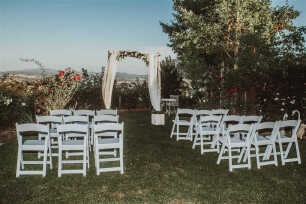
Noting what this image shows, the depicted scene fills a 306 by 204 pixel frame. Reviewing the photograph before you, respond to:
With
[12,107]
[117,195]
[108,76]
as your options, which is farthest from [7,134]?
[117,195]

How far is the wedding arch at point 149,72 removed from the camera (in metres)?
8.87

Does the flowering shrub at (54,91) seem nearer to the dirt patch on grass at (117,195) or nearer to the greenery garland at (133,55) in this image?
the greenery garland at (133,55)

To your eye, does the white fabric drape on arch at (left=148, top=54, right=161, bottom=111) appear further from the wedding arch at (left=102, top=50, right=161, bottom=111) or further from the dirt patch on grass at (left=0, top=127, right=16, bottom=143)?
the dirt patch on grass at (left=0, top=127, right=16, bottom=143)

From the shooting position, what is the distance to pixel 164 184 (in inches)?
152

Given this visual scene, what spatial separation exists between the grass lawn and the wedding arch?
3917 millimetres

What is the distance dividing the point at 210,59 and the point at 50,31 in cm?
876

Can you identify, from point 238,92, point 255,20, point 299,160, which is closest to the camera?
point 299,160

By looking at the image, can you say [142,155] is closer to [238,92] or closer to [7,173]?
[7,173]

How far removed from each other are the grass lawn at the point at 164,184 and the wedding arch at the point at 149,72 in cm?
392

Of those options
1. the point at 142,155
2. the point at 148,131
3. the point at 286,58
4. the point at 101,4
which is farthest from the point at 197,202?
the point at 101,4

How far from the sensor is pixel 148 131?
833cm

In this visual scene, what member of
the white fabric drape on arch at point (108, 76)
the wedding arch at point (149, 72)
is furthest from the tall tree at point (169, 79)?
the white fabric drape on arch at point (108, 76)

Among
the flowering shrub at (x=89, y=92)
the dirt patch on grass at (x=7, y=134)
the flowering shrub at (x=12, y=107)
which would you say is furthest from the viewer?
the flowering shrub at (x=89, y=92)

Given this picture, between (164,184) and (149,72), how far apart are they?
6.04m
